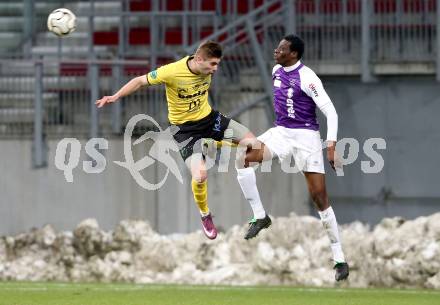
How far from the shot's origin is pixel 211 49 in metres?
12.6

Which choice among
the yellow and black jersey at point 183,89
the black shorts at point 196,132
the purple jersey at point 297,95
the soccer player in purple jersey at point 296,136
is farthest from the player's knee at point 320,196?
the yellow and black jersey at point 183,89

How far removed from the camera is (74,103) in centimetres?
1714

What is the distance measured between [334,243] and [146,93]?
4.62 metres

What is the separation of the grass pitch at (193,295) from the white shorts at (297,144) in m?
1.24

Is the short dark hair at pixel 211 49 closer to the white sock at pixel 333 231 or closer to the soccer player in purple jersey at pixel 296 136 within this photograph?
the soccer player in purple jersey at pixel 296 136

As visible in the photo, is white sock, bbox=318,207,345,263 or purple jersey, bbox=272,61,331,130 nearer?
purple jersey, bbox=272,61,331,130

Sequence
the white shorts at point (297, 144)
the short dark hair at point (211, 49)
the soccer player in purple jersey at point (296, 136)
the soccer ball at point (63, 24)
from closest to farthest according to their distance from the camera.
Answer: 1. the short dark hair at point (211, 49)
2. the soccer player in purple jersey at point (296, 136)
3. the white shorts at point (297, 144)
4. the soccer ball at point (63, 24)

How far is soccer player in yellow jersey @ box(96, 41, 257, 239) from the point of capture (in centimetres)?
1266

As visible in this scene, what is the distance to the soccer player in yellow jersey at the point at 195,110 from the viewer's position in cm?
1266

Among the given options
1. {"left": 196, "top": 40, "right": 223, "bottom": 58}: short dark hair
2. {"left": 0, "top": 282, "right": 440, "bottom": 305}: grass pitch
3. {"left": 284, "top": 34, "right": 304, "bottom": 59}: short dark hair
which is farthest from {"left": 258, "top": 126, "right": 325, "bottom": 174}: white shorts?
{"left": 0, "top": 282, "right": 440, "bottom": 305}: grass pitch

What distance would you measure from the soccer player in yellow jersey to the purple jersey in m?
0.37

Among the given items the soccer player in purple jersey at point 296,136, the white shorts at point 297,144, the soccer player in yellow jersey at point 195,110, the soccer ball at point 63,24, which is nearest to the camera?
the soccer player in yellow jersey at point 195,110

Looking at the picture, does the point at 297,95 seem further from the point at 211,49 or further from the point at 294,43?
the point at 211,49

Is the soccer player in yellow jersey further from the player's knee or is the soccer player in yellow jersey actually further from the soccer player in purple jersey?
the player's knee
